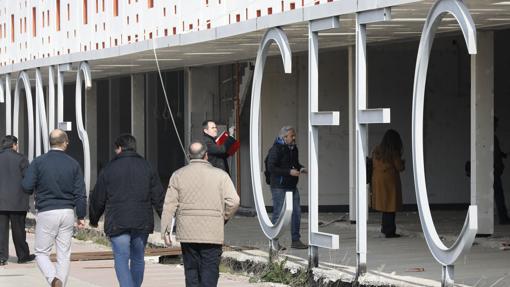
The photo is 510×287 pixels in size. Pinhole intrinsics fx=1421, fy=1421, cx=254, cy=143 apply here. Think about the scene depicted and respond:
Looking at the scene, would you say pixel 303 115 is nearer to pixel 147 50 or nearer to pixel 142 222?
pixel 147 50

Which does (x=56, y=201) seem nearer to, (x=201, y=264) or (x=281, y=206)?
(x=201, y=264)

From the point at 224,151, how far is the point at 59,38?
11.6 metres

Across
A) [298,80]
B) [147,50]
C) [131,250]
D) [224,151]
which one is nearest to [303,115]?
[298,80]

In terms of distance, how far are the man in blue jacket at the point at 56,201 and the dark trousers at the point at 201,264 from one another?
7.41ft

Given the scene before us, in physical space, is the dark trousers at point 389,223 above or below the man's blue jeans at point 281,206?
below

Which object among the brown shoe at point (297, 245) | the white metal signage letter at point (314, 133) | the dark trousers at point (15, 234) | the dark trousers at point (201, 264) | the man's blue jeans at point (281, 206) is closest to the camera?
the dark trousers at point (201, 264)

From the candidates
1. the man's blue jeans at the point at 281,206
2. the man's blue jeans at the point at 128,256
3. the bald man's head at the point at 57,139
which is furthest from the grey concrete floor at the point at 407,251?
the bald man's head at the point at 57,139

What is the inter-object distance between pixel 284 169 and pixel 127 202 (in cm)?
489

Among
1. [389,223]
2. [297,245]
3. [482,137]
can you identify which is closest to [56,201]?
[297,245]

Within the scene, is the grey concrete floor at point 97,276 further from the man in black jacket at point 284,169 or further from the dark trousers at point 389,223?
the dark trousers at point 389,223

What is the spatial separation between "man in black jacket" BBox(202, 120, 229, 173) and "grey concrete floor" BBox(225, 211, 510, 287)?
1238 millimetres

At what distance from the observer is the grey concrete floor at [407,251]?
14.3 m

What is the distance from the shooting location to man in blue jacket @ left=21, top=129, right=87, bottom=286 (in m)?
14.1

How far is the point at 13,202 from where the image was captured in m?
18.5
